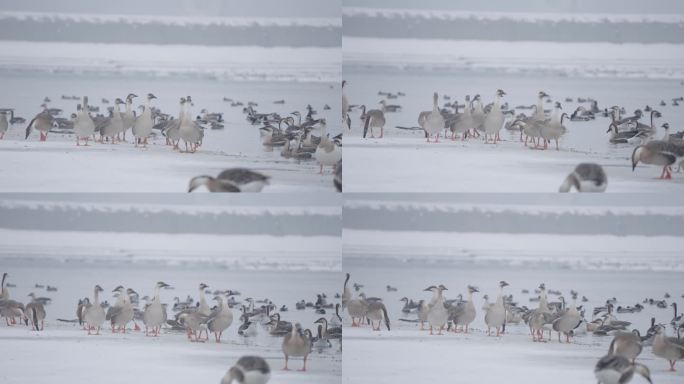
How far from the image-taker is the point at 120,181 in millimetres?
3807

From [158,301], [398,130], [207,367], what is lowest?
[207,367]

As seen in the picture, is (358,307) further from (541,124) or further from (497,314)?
(541,124)

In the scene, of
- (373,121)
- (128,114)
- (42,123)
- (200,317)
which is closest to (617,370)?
(373,121)

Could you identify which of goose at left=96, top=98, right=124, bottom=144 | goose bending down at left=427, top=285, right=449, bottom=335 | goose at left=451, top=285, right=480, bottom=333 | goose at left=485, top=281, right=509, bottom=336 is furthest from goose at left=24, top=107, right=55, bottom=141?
Answer: goose at left=485, top=281, right=509, bottom=336

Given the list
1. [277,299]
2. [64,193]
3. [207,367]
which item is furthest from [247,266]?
[64,193]

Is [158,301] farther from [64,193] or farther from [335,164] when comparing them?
[335,164]

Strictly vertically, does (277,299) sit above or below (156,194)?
below

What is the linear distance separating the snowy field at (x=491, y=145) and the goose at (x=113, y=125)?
0.84m

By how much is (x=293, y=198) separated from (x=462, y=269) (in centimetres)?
67

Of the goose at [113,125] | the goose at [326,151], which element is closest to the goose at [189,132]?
the goose at [113,125]

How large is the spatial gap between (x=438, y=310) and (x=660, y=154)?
0.98 metres

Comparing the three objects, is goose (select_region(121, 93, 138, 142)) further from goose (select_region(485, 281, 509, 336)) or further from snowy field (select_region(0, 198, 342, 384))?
goose (select_region(485, 281, 509, 336))

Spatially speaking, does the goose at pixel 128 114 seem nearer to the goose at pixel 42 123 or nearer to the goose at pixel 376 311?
the goose at pixel 42 123

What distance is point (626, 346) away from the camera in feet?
12.5
